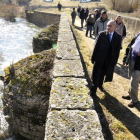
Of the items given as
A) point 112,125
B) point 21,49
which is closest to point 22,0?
point 21,49

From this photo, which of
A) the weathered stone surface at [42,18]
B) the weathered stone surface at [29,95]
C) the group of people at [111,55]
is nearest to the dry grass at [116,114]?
the group of people at [111,55]

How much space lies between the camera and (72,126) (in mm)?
1929

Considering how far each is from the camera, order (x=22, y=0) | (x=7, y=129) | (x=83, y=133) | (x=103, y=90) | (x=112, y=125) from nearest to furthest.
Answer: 1. (x=83, y=133)
2. (x=112, y=125)
3. (x=103, y=90)
4. (x=7, y=129)
5. (x=22, y=0)

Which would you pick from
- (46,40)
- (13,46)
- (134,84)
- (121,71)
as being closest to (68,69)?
(134,84)

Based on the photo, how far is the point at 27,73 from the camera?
4512 millimetres

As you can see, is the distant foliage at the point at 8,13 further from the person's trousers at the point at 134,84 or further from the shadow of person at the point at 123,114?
the person's trousers at the point at 134,84

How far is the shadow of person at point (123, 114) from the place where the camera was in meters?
3.10

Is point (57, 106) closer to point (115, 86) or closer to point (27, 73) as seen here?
point (27, 73)

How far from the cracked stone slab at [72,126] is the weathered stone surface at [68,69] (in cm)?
109

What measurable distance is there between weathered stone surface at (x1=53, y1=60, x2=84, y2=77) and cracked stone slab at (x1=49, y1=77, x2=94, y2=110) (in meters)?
0.17

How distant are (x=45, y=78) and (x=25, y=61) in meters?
1.27

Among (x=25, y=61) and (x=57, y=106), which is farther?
(x=25, y=61)

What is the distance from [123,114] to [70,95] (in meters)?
1.67

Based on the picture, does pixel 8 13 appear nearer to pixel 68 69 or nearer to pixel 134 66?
pixel 68 69
